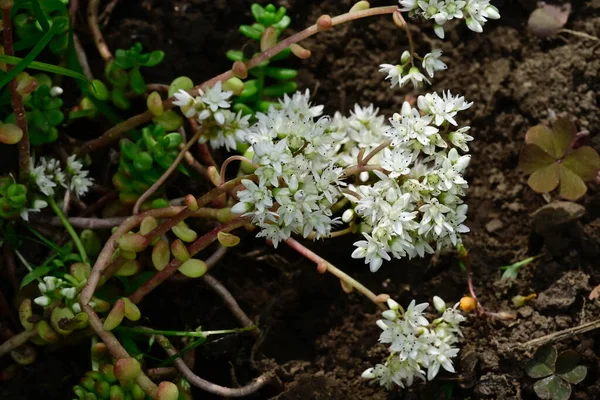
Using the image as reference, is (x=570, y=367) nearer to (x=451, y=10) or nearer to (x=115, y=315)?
(x=451, y=10)

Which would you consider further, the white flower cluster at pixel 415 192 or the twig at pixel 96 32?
the twig at pixel 96 32

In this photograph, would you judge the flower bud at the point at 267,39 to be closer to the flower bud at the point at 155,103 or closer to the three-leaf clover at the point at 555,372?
the flower bud at the point at 155,103

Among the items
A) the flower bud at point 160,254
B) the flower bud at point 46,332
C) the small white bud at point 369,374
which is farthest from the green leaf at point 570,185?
the flower bud at point 46,332

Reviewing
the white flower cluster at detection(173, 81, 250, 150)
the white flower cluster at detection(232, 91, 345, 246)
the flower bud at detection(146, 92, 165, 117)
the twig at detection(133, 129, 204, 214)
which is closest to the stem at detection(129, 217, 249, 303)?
the white flower cluster at detection(232, 91, 345, 246)

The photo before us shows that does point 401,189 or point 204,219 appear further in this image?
point 204,219

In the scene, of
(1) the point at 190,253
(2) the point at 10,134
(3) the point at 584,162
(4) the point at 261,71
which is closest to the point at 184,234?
(1) the point at 190,253

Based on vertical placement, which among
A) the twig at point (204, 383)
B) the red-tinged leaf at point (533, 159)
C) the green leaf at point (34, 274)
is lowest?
the twig at point (204, 383)

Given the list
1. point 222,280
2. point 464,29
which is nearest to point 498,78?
point 464,29

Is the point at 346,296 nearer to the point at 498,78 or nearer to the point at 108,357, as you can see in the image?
the point at 108,357
